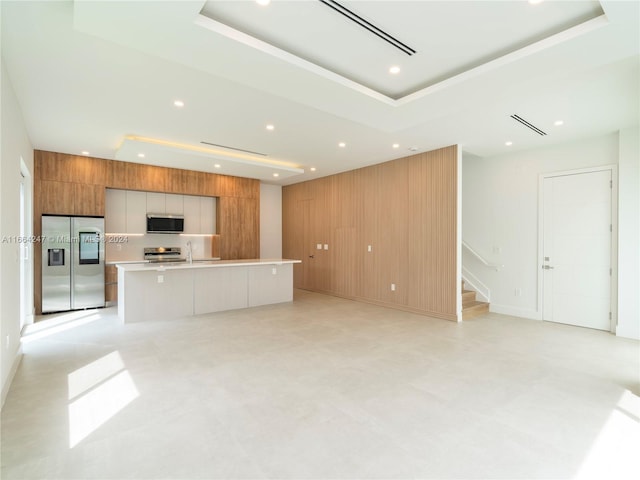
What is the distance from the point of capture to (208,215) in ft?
26.7

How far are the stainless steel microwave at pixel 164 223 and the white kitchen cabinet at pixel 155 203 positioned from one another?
13cm

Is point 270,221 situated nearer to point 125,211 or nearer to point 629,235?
point 125,211

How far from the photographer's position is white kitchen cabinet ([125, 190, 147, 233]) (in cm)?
705

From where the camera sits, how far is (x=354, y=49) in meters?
2.90

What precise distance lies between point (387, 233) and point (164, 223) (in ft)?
16.0

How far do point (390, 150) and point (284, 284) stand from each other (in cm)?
344

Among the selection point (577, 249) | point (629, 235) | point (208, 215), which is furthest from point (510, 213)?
point (208, 215)

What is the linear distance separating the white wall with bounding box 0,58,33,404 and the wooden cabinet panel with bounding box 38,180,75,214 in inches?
99.4

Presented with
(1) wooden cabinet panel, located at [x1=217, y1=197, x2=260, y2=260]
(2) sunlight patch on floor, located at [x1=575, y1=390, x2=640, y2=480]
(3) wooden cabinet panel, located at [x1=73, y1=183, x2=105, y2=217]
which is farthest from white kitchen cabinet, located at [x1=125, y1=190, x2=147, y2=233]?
(2) sunlight patch on floor, located at [x1=575, y1=390, x2=640, y2=480]

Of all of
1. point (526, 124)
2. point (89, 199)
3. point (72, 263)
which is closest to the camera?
point (526, 124)

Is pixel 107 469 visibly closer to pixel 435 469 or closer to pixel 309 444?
pixel 309 444

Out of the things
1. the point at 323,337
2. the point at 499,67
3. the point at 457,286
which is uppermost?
the point at 499,67

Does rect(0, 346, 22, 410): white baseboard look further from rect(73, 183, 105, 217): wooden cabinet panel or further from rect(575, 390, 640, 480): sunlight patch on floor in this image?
rect(575, 390, 640, 480): sunlight patch on floor

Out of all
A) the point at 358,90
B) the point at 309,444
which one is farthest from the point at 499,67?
the point at 309,444
